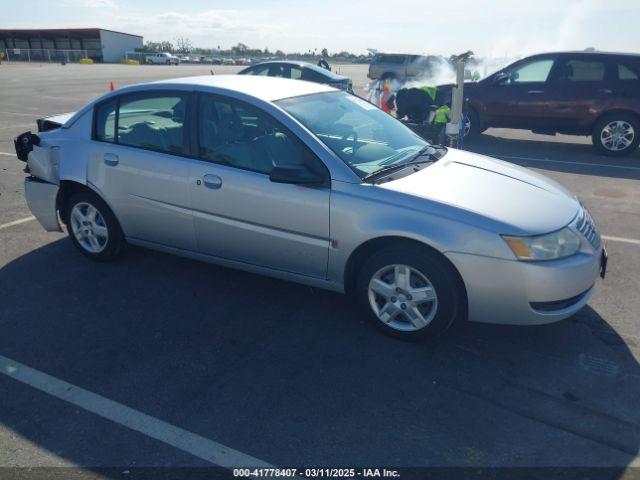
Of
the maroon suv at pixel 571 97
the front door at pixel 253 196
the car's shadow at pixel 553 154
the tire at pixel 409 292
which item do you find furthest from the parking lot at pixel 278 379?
the maroon suv at pixel 571 97

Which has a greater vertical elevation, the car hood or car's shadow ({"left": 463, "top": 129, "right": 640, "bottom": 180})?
the car hood

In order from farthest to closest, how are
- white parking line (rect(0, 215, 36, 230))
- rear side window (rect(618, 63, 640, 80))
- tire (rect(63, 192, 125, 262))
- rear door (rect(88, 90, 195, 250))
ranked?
rear side window (rect(618, 63, 640, 80)), white parking line (rect(0, 215, 36, 230)), tire (rect(63, 192, 125, 262)), rear door (rect(88, 90, 195, 250))

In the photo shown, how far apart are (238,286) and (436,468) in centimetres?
244

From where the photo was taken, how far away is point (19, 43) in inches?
2992

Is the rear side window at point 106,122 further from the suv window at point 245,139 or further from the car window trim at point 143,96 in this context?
the suv window at point 245,139

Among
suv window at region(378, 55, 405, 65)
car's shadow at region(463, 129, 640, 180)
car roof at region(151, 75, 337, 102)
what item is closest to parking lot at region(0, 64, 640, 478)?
car roof at region(151, 75, 337, 102)

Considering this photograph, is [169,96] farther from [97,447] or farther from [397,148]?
[97,447]

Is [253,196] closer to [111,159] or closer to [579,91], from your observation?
[111,159]

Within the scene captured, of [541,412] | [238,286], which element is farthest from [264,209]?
[541,412]

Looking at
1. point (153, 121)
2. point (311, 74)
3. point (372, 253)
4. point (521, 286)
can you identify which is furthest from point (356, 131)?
point (311, 74)

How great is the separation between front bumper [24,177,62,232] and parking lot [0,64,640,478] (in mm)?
410

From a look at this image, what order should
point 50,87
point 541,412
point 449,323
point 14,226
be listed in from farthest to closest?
point 50,87
point 14,226
point 449,323
point 541,412

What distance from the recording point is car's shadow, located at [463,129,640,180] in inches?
361

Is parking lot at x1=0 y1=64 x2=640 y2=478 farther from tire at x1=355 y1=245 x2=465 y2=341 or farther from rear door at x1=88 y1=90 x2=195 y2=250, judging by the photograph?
rear door at x1=88 y1=90 x2=195 y2=250
